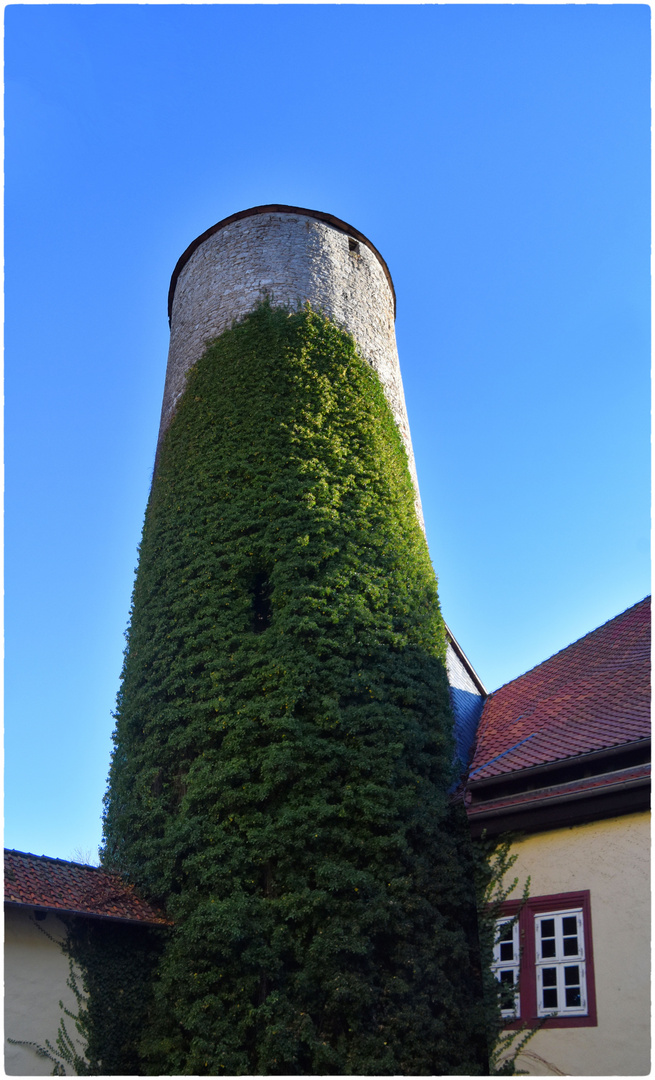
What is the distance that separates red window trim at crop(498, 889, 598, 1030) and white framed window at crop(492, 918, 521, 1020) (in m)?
0.08

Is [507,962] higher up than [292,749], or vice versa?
[292,749]

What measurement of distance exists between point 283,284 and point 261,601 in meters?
6.07

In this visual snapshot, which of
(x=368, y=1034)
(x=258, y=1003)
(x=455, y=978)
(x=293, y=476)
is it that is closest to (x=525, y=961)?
(x=455, y=978)

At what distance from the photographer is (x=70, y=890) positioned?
9164mm

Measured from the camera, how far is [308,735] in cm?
962

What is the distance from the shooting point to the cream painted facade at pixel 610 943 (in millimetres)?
7340

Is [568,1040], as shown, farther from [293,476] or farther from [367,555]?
[293,476]

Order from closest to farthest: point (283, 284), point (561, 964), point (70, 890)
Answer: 1. point (561, 964)
2. point (70, 890)
3. point (283, 284)

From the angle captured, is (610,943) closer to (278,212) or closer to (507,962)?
(507,962)

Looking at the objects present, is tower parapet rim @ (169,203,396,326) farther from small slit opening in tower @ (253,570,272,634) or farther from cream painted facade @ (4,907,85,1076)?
cream painted facade @ (4,907,85,1076)

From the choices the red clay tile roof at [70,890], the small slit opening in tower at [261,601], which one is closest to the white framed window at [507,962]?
the red clay tile roof at [70,890]

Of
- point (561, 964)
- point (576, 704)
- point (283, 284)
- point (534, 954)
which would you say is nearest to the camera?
point (561, 964)

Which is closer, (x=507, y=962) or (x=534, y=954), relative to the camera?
(x=534, y=954)

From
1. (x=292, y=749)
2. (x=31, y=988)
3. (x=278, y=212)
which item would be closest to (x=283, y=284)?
(x=278, y=212)
